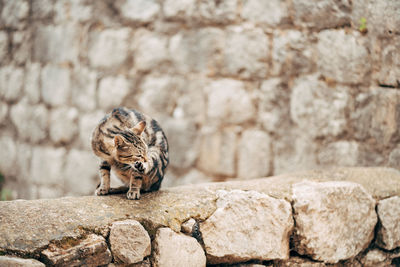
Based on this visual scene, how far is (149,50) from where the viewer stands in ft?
10.8

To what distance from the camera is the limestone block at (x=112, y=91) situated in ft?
11.1

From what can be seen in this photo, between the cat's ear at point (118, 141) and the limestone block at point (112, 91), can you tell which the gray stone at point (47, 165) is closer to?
the limestone block at point (112, 91)

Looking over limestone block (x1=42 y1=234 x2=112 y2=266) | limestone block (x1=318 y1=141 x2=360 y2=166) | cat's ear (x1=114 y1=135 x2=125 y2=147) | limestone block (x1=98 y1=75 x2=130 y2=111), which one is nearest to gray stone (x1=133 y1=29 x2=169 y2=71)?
limestone block (x1=98 y1=75 x2=130 y2=111)

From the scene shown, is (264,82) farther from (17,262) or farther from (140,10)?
(17,262)

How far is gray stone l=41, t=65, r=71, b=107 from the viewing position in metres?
3.76

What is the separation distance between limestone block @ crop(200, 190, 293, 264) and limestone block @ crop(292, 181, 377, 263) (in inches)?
3.2

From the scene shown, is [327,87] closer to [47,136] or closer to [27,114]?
[47,136]

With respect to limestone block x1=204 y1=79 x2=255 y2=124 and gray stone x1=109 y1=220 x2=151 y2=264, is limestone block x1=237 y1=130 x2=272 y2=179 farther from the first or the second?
gray stone x1=109 y1=220 x2=151 y2=264

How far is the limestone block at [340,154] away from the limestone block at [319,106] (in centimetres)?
10

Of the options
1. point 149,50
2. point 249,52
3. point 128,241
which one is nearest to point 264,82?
point 249,52

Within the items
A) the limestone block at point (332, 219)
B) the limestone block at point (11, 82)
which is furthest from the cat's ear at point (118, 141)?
the limestone block at point (11, 82)

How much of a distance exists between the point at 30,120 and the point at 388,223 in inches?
130

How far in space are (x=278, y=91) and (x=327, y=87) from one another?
1.18 feet

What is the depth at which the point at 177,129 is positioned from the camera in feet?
10.4
